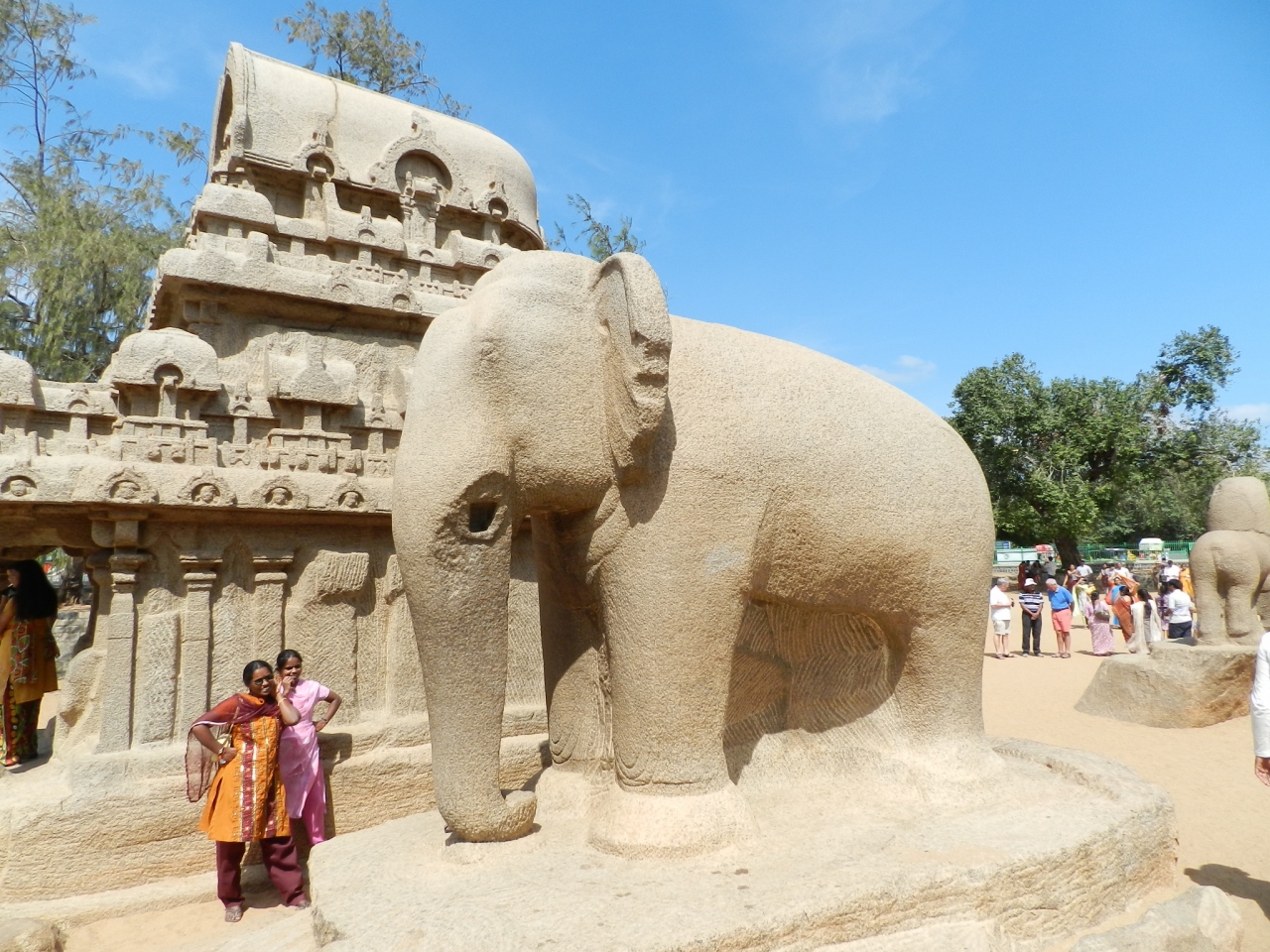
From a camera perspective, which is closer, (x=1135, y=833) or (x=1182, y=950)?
(x=1182, y=950)

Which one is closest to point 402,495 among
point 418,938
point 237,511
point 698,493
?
point 698,493

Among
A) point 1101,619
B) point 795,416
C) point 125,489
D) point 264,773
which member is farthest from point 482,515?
point 1101,619

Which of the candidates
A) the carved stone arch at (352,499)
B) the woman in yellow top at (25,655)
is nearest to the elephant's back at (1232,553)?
the carved stone arch at (352,499)

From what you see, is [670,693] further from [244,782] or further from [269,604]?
[269,604]

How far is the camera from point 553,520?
123 inches

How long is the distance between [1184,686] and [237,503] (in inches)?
Result: 332

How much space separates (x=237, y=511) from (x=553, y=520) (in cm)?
277

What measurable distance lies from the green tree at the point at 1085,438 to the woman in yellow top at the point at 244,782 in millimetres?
24742

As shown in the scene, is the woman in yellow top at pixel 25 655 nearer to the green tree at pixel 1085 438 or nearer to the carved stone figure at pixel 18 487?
the carved stone figure at pixel 18 487

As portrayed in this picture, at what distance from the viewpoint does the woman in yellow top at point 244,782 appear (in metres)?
4.18

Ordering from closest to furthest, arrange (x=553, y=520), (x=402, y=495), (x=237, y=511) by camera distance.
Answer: (x=402, y=495)
(x=553, y=520)
(x=237, y=511)

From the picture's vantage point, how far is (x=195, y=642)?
16.0 ft

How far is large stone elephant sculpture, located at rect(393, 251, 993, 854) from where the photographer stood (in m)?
2.67

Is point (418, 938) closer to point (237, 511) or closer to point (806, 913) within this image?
point (806, 913)
